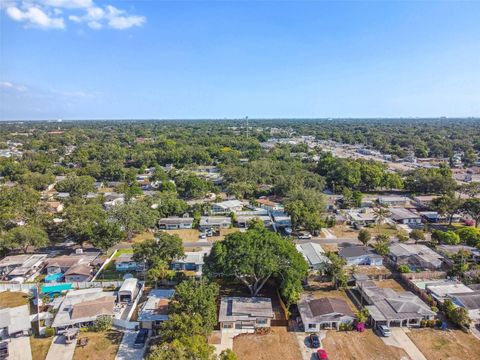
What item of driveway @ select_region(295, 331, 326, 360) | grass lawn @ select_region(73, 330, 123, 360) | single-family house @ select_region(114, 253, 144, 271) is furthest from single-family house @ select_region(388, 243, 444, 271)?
grass lawn @ select_region(73, 330, 123, 360)

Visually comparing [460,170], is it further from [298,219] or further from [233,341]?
[233,341]

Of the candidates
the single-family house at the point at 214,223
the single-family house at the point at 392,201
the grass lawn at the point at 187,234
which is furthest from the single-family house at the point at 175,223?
the single-family house at the point at 392,201

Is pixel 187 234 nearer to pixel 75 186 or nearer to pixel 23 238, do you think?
pixel 23 238

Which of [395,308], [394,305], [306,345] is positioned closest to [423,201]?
[394,305]

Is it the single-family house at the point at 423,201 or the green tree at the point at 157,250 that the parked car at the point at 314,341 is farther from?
the single-family house at the point at 423,201

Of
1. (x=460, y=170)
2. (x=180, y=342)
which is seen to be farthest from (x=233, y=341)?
(x=460, y=170)

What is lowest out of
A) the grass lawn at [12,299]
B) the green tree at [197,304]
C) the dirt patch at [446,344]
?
the grass lawn at [12,299]

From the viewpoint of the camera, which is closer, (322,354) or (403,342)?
(322,354)
